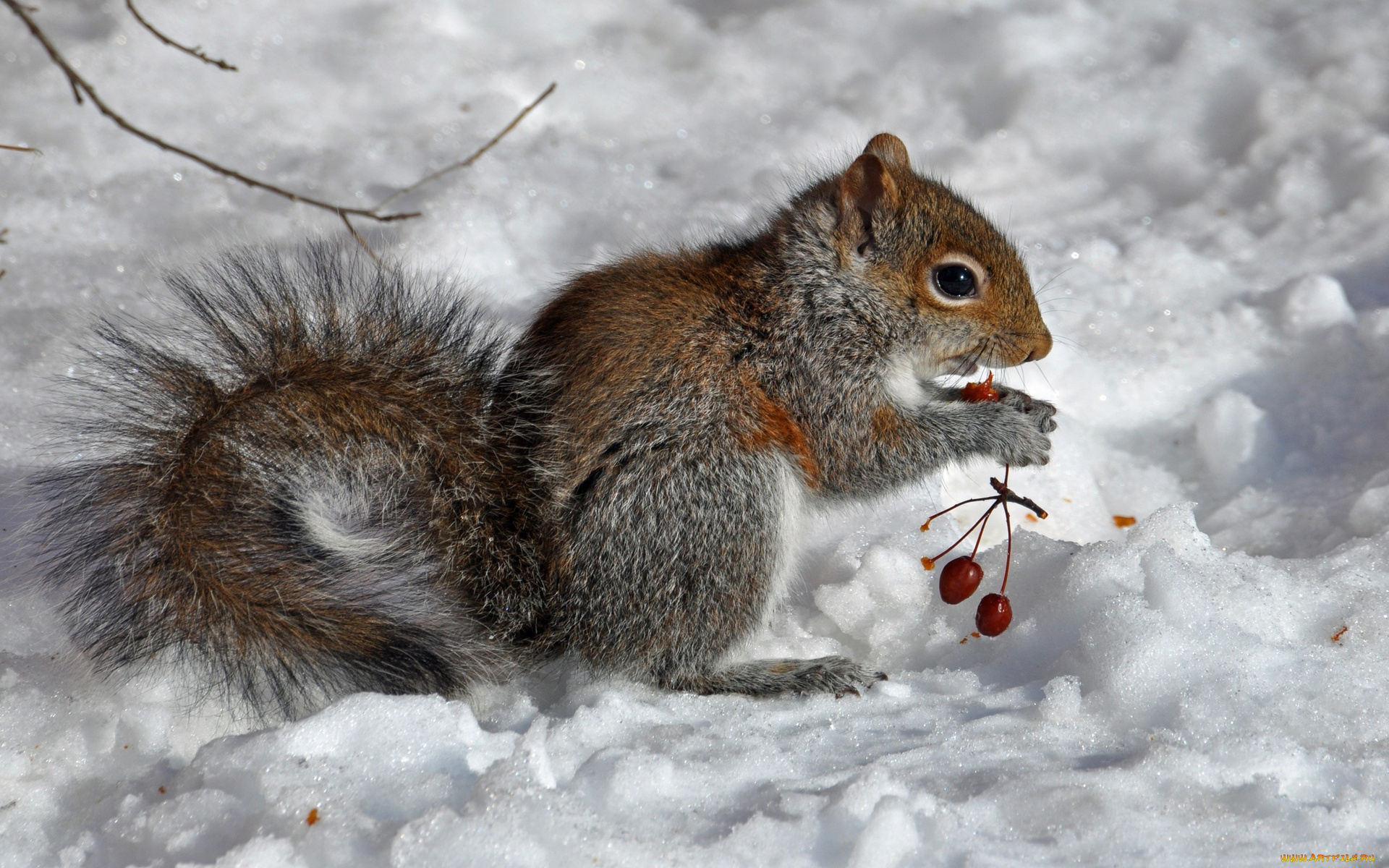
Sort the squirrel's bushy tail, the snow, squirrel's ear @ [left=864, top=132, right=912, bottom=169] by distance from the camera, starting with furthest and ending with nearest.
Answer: squirrel's ear @ [left=864, top=132, right=912, bottom=169], the squirrel's bushy tail, the snow

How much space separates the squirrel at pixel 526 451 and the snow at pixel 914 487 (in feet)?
0.48

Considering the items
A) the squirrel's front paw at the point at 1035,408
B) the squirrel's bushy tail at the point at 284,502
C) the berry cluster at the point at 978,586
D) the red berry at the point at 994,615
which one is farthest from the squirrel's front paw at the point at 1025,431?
the squirrel's bushy tail at the point at 284,502

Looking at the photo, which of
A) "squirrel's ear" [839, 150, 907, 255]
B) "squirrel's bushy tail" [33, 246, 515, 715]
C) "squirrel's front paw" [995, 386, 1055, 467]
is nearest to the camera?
"squirrel's bushy tail" [33, 246, 515, 715]

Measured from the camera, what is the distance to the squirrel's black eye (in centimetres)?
226

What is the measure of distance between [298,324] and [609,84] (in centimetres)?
252

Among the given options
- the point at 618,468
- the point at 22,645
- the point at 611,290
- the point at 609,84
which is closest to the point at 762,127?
the point at 609,84

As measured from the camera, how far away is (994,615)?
2.03 metres

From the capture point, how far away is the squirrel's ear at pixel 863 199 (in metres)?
2.21

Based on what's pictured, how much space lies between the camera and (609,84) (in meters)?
4.20

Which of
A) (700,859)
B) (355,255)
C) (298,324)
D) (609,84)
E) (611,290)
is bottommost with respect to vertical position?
(700,859)

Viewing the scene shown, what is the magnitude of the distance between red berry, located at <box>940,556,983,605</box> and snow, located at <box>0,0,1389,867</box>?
125mm

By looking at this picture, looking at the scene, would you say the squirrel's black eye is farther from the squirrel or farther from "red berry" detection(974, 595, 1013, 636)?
"red berry" detection(974, 595, 1013, 636)

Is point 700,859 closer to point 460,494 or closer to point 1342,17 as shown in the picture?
point 460,494

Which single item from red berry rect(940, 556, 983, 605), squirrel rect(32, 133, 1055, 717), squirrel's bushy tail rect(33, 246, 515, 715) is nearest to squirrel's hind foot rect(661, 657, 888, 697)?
squirrel rect(32, 133, 1055, 717)
